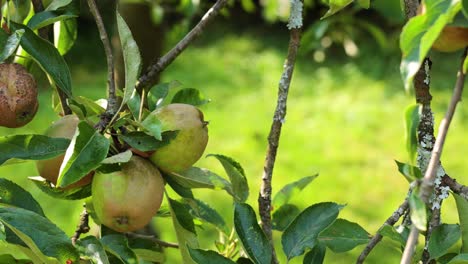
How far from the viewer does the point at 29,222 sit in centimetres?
76

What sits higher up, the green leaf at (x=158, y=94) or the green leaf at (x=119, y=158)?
the green leaf at (x=158, y=94)

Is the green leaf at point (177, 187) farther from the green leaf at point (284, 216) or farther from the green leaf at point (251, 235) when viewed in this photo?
the green leaf at point (284, 216)

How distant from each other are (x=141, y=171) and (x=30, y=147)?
0.12 m

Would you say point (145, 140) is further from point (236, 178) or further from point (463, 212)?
point (463, 212)

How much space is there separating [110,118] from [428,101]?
0.34 meters

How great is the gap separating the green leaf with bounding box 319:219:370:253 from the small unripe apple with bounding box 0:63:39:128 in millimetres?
377

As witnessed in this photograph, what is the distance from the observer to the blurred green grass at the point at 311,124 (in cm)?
328

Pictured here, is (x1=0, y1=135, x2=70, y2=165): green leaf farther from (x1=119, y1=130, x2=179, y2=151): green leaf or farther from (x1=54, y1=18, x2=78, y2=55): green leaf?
(x1=54, y1=18, x2=78, y2=55): green leaf

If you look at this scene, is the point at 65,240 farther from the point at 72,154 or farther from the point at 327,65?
the point at 327,65

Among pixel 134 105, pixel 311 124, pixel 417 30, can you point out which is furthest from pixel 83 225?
pixel 311 124

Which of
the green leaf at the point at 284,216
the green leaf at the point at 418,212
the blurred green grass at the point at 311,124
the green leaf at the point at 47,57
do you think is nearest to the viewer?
the green leaf at the point at 418,212

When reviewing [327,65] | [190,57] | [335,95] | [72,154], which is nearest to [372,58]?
[327,65]

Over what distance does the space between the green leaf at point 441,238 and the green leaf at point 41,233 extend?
0.37 metres

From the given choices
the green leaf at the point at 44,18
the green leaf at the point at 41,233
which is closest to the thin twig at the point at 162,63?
the green leaf at the point at 44,18
